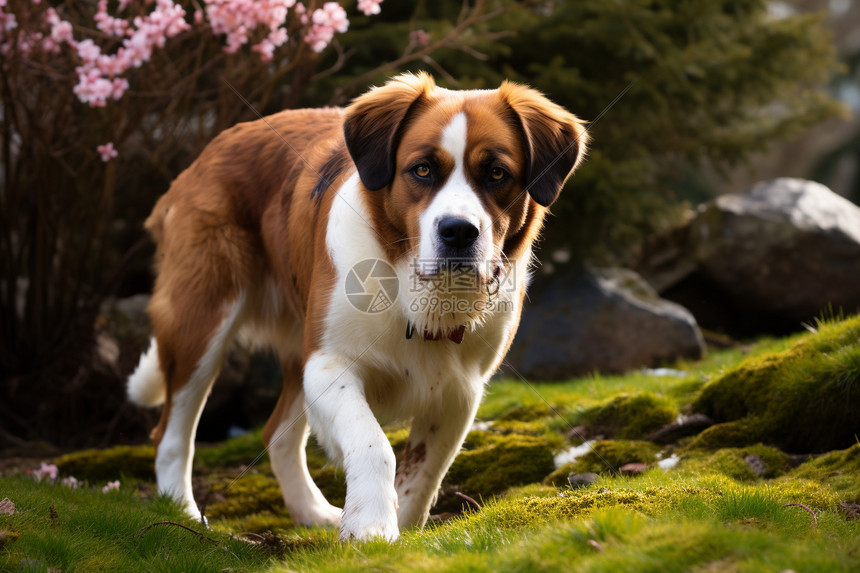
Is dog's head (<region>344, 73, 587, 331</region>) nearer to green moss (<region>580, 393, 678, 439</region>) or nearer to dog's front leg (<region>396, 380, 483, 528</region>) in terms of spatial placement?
dog's front leg (<region>396, 380, 483, 528</region>)

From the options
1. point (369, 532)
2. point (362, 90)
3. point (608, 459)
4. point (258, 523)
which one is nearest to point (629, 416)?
point (608, 459)

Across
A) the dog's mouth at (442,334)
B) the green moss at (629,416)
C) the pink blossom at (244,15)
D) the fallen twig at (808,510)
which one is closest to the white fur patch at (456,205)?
the dog's mouth at (442,334)

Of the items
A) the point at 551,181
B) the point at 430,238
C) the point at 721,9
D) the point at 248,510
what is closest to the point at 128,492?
the point at 248,510

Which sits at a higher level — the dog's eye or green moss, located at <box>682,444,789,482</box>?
the dog's eye

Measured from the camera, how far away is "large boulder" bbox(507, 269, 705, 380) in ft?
26.4

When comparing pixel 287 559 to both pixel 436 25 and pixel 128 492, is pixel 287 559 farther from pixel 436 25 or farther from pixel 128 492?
pixel 436 25

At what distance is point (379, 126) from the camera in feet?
12.5

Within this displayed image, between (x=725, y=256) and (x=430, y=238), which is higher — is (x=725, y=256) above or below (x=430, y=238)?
below

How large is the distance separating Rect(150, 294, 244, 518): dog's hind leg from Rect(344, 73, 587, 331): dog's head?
52.3 inches

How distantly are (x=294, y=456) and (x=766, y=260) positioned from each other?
5.98 meters

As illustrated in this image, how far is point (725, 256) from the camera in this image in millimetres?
9070

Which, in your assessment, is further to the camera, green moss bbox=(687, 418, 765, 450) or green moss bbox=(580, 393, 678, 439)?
green moss bbox=(580, 393, 678, 439)

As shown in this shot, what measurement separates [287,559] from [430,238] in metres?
1.33

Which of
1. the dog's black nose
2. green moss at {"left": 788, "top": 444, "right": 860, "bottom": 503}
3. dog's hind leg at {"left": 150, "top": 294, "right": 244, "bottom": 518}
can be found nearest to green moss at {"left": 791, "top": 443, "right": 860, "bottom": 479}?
green moss at {"left": 788, "top": 444, "right": 860, "bottom": 503}
